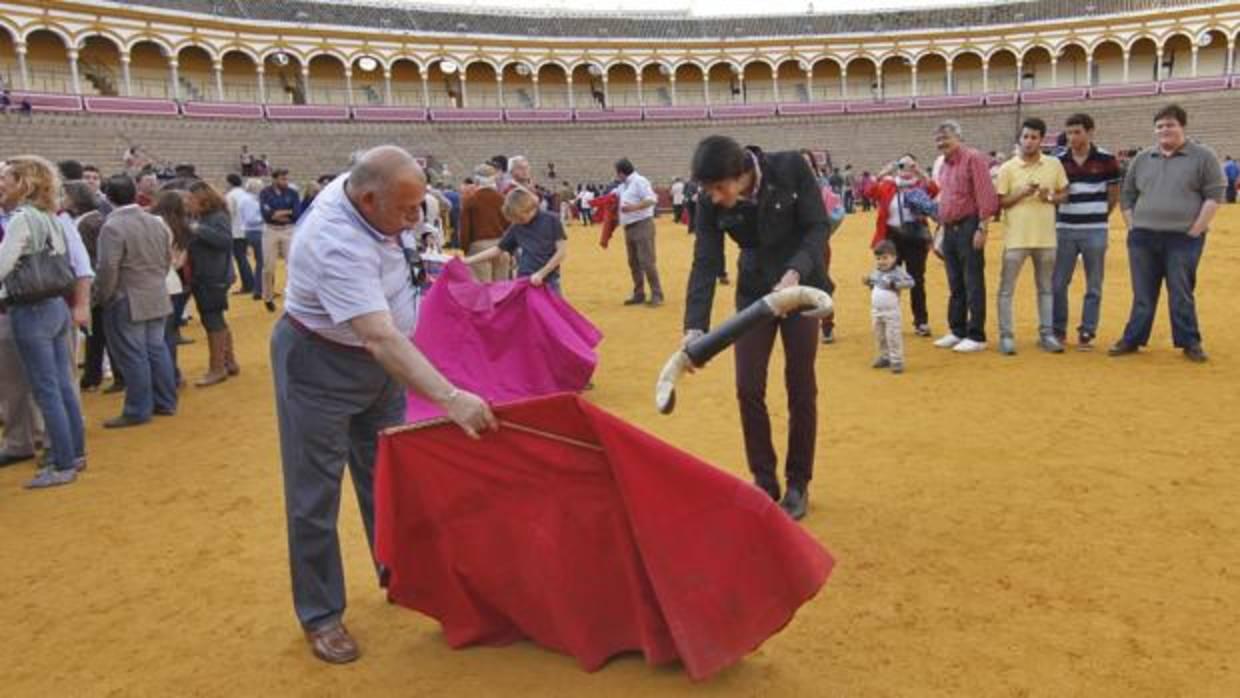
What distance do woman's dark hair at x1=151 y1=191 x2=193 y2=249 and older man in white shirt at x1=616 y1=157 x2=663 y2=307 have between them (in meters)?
5.26

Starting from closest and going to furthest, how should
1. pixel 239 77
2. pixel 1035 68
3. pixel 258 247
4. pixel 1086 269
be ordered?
pixel 1086 269, pixel 258 247, pixel 239 77, pixel 1035 68

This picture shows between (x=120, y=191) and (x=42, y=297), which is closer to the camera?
(x=42, y=297)

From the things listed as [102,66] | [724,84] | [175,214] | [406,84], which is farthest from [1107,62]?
[175,214]

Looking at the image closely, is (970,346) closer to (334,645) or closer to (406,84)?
(334,645)

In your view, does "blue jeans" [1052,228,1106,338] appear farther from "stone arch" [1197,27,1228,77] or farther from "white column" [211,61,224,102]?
"stone arch" [1197,27,1228,77]

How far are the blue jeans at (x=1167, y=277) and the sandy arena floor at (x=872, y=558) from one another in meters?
0.30

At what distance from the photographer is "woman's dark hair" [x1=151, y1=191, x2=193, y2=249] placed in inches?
281

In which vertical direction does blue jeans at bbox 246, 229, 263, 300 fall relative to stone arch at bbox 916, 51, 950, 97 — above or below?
below

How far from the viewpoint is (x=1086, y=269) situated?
284 inches

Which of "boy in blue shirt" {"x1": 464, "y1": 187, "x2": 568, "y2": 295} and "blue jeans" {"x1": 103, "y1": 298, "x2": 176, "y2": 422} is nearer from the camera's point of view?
"blue jeans" {"x1": 103, "y1": 298, "x2": 176, "y2": 422}

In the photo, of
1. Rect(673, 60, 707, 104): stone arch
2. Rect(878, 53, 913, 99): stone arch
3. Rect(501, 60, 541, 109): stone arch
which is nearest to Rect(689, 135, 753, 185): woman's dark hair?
Rect(501, 60, 541, 109): stone arch

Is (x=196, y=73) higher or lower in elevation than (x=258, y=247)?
higher

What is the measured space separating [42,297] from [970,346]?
6.81 m

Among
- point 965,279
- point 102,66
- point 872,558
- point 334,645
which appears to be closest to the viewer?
point 334,645
